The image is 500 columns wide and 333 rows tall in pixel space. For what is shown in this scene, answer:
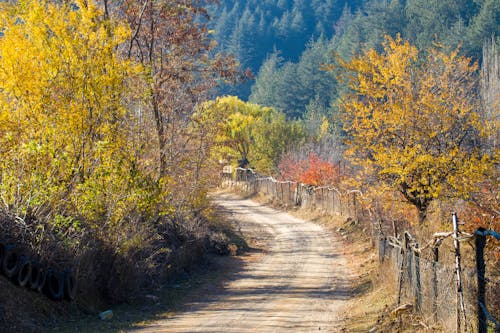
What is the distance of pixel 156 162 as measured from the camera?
2072cm

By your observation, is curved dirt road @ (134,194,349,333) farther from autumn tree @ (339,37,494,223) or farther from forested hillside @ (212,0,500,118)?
forested hillside @ (212,0,500,118)

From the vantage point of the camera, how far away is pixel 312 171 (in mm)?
49625

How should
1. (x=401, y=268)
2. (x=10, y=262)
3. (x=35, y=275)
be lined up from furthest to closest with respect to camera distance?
(x=401, y=268) < (x=35, y=275) < (x=10, y=262)

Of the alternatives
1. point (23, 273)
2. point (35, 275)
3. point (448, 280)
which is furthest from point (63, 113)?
point (448, 280)

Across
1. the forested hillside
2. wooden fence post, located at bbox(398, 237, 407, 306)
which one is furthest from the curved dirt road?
the forested hillside

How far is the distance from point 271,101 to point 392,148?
99.4 m

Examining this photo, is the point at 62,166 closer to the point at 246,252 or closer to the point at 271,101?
the point at 246,252

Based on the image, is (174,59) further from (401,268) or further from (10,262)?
(10,262)

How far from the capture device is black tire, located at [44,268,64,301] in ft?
41.5

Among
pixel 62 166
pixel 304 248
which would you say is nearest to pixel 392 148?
pixel 304 248

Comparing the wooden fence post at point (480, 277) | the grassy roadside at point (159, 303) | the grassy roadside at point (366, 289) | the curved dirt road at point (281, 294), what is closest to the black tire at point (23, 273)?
the grassy roadside at point (159, 303)

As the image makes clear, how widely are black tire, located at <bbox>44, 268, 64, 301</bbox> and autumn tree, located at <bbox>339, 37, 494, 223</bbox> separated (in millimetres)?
11220

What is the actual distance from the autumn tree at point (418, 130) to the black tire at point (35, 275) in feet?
38.2

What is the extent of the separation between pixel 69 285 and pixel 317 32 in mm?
172831
